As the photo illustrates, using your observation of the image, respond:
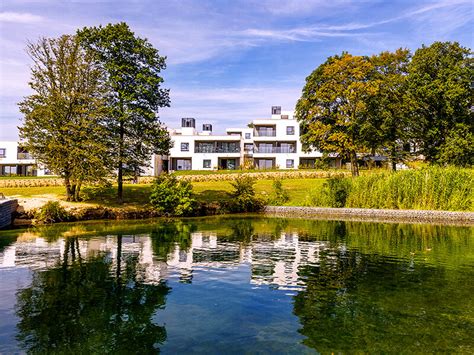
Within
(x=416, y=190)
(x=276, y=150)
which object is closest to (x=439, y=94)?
(x=416, y=190)

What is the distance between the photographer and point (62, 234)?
71.6 ft

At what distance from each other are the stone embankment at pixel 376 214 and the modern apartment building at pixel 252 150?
3265 cm

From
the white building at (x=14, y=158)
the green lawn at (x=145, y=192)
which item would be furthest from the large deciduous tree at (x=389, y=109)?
the white building at (x=14, y=158)

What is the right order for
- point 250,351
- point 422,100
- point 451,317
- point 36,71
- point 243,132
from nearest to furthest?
point 250,351 → point 451,317 → point 36,71 → point 422,100 → point 243,132

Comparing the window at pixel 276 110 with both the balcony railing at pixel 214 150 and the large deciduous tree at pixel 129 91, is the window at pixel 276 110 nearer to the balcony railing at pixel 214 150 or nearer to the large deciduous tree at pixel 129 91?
the balcony railing at pixel 214 150

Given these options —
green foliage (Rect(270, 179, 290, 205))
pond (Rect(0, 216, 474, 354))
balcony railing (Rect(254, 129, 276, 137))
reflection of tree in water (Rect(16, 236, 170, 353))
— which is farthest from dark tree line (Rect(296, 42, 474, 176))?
reflection of tree in water (Rect(16, 236, 170, 353))

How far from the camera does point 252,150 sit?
73688 millimetres

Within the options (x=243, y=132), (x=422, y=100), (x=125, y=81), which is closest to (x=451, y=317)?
(x=125, y=81)

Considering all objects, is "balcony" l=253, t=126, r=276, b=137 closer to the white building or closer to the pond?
the white building

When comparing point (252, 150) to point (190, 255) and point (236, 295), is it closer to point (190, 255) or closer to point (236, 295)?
point (190, 255)

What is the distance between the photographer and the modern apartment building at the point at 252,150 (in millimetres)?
67238

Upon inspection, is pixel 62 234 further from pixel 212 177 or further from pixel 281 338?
pixel 212 177

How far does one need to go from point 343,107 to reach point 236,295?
31.0 meters

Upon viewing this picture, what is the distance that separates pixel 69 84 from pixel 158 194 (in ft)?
37.9
